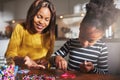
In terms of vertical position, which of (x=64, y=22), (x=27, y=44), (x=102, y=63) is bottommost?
(x=102, y=63)

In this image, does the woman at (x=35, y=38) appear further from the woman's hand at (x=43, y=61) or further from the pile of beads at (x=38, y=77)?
the pile of beads at (x=38, y=77)

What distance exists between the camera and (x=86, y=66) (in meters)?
1.46

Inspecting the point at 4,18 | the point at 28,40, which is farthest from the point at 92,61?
the point at 4,18

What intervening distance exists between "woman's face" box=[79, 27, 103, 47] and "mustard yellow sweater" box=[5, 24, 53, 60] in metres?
0.30

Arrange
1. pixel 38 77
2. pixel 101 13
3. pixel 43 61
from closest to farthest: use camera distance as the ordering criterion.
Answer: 1. pixel 101 13
2. pixel 38 77
3. pixel 43 61

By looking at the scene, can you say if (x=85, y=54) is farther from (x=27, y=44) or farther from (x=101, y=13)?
(x=27, y=44)

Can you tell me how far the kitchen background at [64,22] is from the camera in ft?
4.47

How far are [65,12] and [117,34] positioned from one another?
405mm

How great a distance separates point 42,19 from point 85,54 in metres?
0.43

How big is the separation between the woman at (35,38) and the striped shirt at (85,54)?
143 mm

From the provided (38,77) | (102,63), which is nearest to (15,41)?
(38,77)

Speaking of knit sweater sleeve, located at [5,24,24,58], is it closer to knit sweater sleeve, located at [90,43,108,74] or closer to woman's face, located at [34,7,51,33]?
woman's face, located at [34,7,51,33]

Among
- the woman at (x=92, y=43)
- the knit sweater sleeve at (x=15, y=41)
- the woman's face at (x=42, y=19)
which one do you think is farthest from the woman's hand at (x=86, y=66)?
the knit sweater sleeve at (x=15, y=41)

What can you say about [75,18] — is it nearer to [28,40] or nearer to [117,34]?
[117,34]
